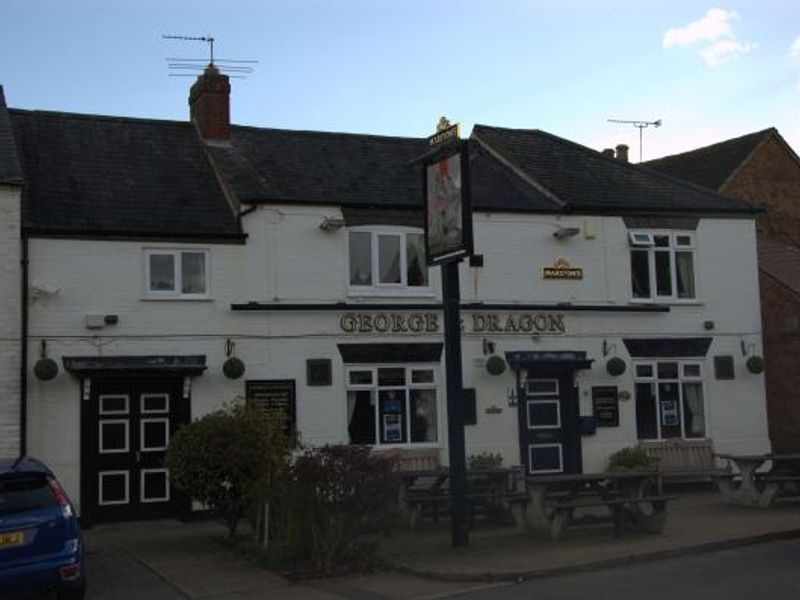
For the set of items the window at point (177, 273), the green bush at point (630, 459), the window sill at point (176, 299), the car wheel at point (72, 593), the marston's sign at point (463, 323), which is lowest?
the car wheel at point (72, 593)

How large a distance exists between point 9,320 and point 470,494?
8072mm

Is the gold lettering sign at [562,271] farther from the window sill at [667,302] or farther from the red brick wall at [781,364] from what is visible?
the red brick wall at [781,364]

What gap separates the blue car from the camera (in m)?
9.31

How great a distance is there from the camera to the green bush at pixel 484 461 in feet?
60.1

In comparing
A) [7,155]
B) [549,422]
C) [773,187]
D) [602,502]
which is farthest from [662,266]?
[7,155]

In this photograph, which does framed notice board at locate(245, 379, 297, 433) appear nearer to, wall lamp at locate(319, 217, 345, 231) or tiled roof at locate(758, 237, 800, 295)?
wall lamp at locate(319, 217, 345, 231)

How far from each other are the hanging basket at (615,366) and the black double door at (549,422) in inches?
29.4

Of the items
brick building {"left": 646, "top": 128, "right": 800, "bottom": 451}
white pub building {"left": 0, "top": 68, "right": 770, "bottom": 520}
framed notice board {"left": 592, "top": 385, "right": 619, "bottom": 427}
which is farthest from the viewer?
brick building {"left": 646, "top": 128, "right": 800, "bottom": 451}

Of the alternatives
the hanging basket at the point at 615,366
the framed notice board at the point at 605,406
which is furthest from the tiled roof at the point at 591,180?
the framed notice board at the point at 605,406

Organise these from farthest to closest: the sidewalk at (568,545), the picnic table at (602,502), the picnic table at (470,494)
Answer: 1. the picnic table at (470,494)
2. the picnic table at (602,502)
3. the sidewalk at (568,545)

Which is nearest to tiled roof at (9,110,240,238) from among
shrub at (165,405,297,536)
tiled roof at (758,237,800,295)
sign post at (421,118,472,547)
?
shrub at (165,405,297,536)

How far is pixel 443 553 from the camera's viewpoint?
40.5 feet

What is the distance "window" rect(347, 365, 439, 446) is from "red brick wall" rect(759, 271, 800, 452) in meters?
8.53

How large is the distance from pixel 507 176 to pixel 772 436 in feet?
27.8
